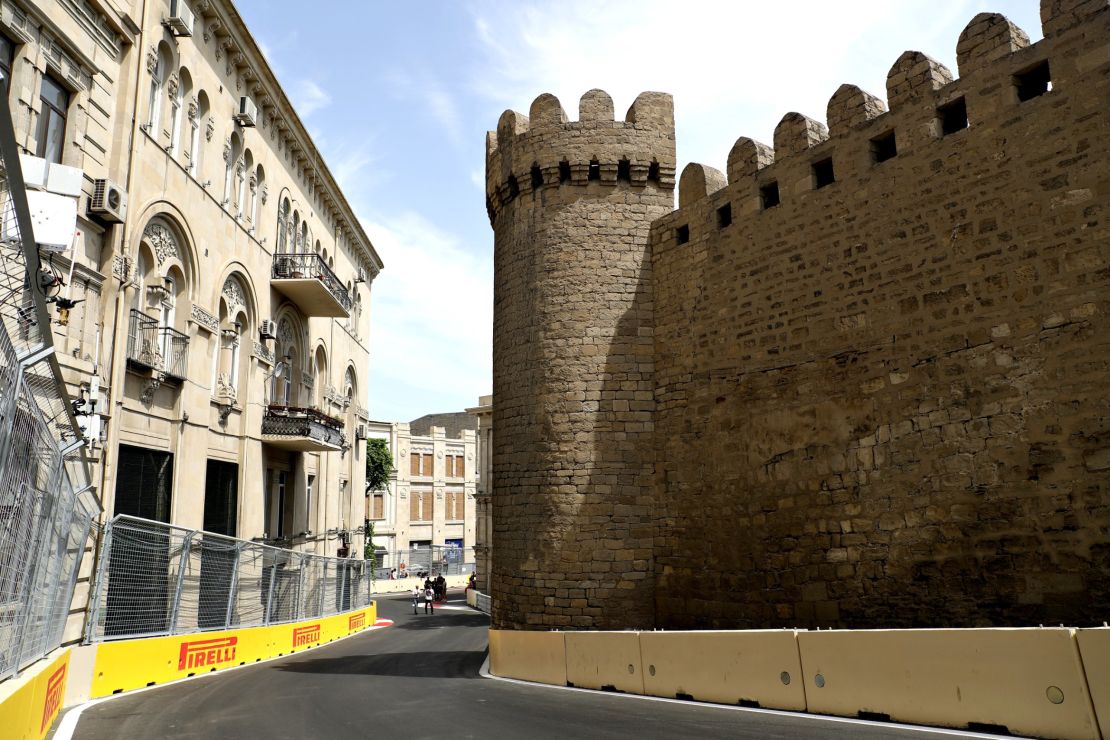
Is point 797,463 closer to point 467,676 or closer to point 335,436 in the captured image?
point 467,676

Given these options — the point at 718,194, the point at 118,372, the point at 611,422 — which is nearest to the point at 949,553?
the point at 611,422

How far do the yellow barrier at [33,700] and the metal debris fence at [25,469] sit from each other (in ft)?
0.44

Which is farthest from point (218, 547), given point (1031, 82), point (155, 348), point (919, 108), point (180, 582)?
point (1031, 82)

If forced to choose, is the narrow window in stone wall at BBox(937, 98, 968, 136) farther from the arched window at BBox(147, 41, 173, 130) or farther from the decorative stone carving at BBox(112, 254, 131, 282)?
the arched window at BBox(147, 41, 173, 130)

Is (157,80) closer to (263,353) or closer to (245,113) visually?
(245,113)

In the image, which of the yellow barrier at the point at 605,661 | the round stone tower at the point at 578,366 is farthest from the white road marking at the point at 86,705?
the yellow barrier at the point at 605,661

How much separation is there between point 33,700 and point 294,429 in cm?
1535

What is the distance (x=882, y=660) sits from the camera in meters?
7.74

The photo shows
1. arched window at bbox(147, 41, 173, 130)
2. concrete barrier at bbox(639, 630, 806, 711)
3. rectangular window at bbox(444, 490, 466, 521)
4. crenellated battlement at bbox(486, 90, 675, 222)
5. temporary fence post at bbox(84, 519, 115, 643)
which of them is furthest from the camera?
rectangular window at bbox(444, 490, 466, 521)

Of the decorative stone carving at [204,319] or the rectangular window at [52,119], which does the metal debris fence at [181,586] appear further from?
the rectangular window at [52,119]

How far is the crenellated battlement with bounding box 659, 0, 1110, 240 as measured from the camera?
912 centimetres

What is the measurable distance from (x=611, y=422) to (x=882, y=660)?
6.85m

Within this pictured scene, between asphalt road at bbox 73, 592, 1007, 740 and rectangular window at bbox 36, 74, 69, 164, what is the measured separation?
27.1ft

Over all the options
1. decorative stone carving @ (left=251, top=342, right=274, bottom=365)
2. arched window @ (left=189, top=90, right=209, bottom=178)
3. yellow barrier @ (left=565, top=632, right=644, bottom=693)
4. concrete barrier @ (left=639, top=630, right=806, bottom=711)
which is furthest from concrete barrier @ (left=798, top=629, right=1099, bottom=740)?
decorative stone carving @ (left=251, top=342, right=274, bottom=365)
